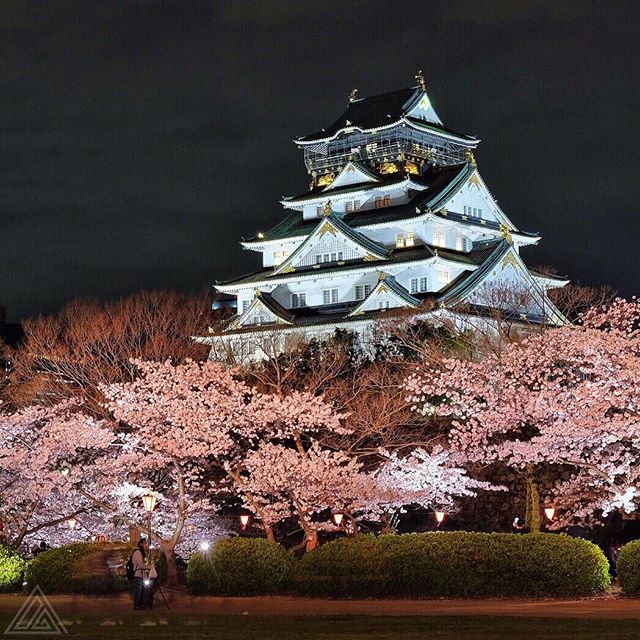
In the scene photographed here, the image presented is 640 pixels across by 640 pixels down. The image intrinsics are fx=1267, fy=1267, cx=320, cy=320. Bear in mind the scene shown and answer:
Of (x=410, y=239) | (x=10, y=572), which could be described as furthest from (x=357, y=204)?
(x=10, y=572)

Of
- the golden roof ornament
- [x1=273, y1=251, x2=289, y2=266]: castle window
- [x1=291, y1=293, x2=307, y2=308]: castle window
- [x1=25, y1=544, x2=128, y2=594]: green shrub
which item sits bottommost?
[x1=25, y1=544, x2=128, y2=594]: green shrub

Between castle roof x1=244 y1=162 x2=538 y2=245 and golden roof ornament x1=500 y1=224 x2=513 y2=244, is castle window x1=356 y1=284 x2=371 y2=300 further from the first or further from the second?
golden roof ornament x1=500 y1=224 x2=513 y2=244

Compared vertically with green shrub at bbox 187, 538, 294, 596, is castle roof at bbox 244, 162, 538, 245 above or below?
above

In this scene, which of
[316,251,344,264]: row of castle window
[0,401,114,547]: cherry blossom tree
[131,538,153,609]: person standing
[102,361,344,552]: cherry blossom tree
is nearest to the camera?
[131,538,153,609]: person standing

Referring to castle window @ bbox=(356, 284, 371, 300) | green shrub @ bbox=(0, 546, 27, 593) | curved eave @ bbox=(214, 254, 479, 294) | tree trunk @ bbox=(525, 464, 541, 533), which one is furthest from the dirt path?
castle window @ bbox=(356, 284, 371, 300)

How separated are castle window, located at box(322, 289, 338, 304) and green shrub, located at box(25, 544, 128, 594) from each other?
43.3 metres

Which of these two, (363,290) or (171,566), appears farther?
(363,290)

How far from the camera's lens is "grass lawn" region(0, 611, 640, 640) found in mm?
21238

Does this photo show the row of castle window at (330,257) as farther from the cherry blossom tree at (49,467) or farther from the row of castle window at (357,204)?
the cherry blossom tree at (49,467)

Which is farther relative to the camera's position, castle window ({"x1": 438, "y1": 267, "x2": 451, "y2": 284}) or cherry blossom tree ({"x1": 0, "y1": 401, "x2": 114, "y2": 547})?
castle window ({"x1": 438, "y1": 267, "x2": 451, "y2": 284})

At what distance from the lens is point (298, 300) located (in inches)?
3162

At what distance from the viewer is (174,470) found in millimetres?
40719

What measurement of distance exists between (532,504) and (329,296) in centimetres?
4205

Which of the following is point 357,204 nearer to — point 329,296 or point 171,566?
point 329,296
